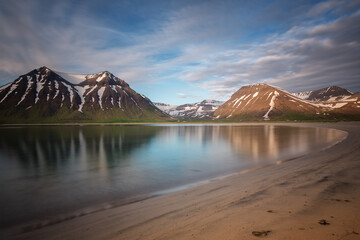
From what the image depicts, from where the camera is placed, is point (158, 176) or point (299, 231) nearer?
point (299, 231)

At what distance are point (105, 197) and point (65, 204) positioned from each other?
203 centimetres

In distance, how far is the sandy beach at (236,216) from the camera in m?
6.09

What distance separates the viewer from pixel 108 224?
26.0 feet

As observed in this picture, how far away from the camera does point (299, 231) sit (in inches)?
230

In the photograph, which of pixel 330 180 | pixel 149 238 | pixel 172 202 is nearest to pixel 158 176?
pixel 172 202

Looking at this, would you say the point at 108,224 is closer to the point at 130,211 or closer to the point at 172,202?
the point at 130,211

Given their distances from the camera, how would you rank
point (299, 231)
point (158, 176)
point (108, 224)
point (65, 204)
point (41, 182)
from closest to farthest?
point (299, 231) < point (108, 224) < point (65, 204) < point (41, 182) < point (158, 176)

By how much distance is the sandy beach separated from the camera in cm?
609

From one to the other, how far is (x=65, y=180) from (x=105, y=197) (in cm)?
576

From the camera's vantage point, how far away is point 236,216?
24.0 feet

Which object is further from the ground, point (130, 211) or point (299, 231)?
point (299, 231)

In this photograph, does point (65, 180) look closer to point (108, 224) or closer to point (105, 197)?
point (105, 197)

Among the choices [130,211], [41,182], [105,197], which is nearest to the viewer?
[130,211]

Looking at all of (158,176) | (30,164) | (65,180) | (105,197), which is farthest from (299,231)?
(30,164)
